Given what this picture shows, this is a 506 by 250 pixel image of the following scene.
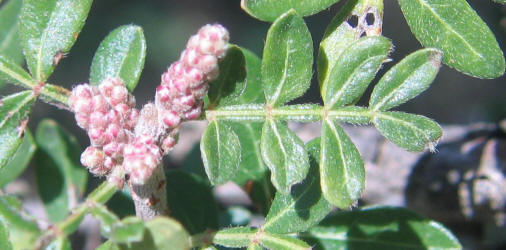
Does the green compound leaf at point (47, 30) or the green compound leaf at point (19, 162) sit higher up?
the green compound leaf at point (47, 30)

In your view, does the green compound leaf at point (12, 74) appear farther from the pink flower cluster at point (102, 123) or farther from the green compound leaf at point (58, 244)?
the green compound leaf at point (58, 244)

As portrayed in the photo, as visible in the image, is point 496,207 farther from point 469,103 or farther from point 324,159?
point 469,103

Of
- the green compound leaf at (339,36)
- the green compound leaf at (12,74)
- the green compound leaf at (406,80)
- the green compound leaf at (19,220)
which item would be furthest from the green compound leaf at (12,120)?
the green compound leaf at (406,80)

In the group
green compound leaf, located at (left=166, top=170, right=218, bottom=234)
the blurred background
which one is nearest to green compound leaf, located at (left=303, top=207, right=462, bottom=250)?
green compound leaf, located at (left=166, top=170, right=218, bottom=234)

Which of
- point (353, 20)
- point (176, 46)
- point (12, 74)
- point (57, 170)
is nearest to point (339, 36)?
point (353, 20)

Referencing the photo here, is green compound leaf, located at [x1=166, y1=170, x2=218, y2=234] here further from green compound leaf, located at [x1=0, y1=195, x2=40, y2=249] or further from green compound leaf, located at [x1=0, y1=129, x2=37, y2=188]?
green compound leaf, located at [x1=0, y1=195, x2=40, y2=249]
